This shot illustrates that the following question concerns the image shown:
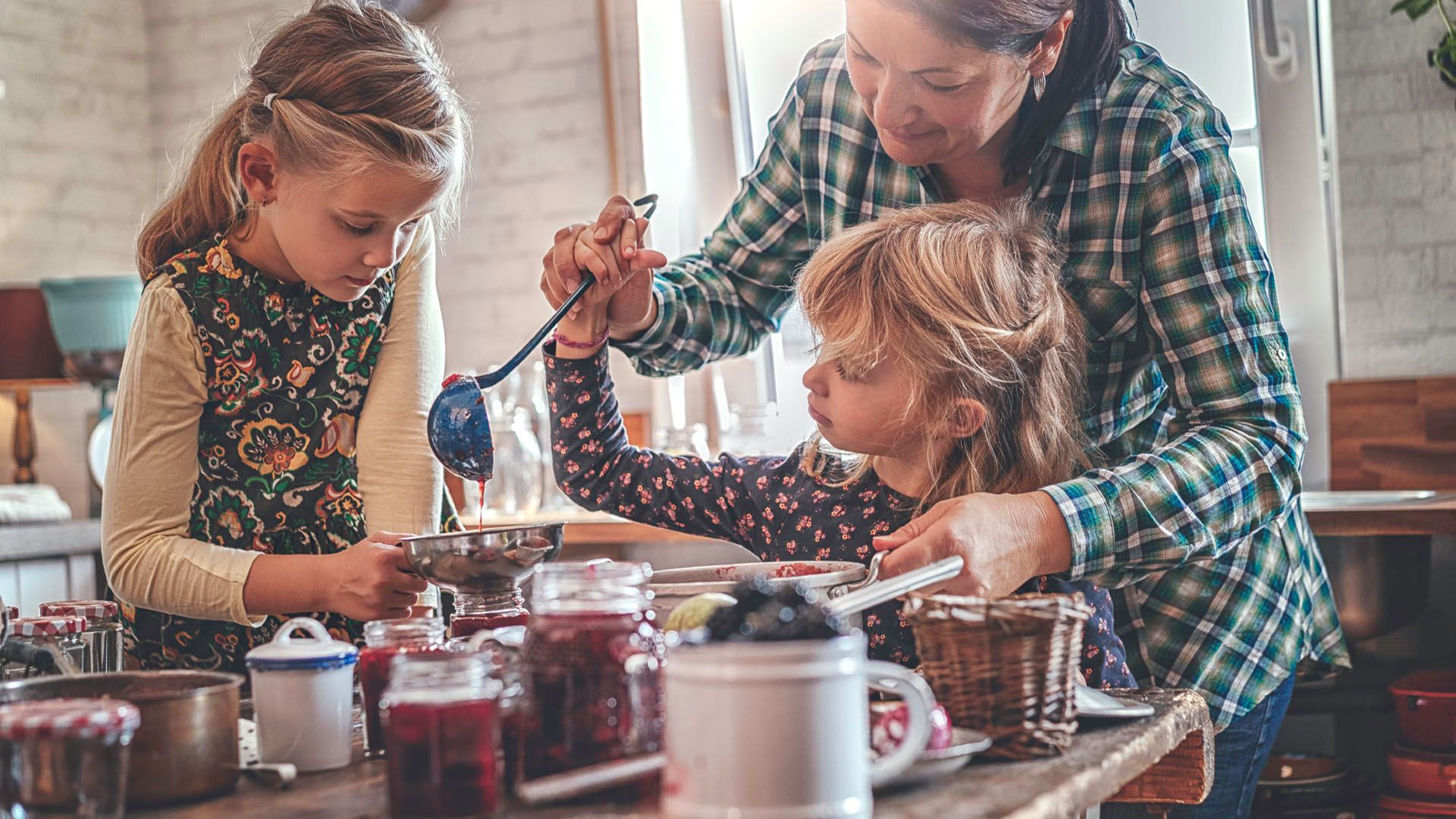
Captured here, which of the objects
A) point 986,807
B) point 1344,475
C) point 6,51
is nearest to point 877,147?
point 986,807

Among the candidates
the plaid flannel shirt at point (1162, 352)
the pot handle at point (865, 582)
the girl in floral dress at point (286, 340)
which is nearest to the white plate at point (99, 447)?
the girl in floral dress at point (286, 340)

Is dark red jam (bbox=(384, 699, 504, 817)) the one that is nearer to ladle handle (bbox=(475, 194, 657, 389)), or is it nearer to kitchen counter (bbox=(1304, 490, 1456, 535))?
ladle handle (bbox=(475, 194, 657, 389))

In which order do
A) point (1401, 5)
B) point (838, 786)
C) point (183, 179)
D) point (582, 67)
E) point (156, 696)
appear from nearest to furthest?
point (838, 786)
point (156, 696)
point (183, 179)
point (1401, 5)
point (582, 67)

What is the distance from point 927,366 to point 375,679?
76cm

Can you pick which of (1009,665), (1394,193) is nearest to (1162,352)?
(1009,665)

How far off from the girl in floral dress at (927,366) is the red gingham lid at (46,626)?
2.16ft

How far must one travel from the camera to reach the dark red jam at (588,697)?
856mm

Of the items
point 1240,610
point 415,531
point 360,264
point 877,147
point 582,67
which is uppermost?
point 582,67

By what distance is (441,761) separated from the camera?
82 centimetres

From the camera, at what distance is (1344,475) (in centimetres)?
309

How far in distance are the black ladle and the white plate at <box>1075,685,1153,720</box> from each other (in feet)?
2.48

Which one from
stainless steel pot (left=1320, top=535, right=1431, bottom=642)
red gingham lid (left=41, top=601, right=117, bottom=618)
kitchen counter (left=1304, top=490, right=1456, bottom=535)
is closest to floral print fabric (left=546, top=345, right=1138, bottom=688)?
red gingham lid (left=41, top=601, right=117, bottom=618)

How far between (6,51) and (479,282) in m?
1.80

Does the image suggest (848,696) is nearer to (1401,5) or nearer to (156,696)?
(156,696)
